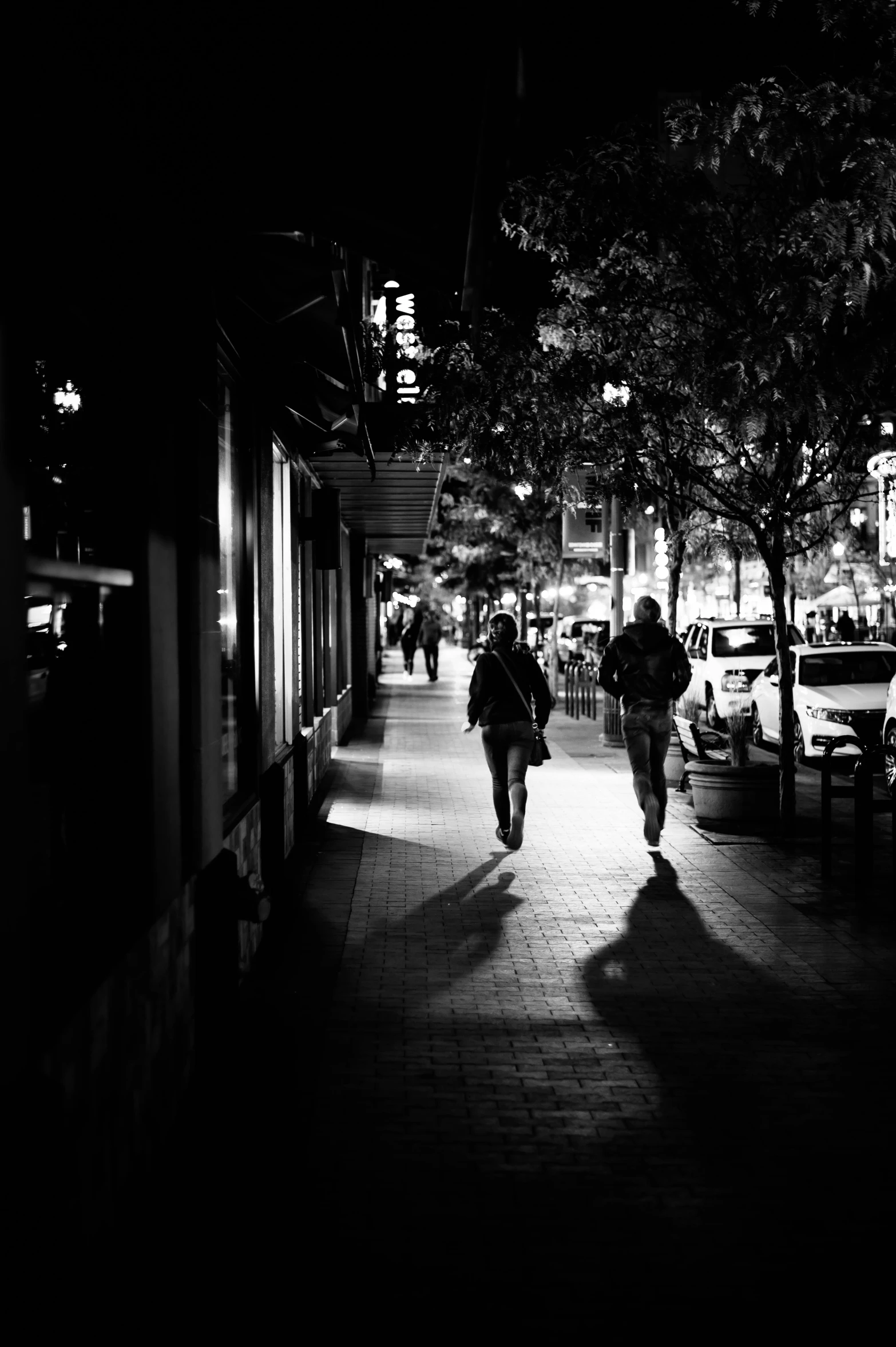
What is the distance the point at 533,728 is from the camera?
11945 mm

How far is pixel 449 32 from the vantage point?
4.28 metres

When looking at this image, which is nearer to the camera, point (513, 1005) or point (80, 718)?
point (80, 718)

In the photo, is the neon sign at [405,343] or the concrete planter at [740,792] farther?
the neon sign at [405,343]

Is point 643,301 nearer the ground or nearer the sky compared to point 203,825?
nearer the sky

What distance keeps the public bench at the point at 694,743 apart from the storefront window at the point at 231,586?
639 cm

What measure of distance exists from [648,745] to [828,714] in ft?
24.9

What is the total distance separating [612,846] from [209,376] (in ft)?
24.6

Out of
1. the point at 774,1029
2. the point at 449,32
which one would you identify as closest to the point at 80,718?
the point at 449,32

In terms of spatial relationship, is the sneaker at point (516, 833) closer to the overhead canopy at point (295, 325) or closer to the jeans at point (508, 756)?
the jeans at point (508, 756)

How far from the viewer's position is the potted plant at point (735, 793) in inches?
507

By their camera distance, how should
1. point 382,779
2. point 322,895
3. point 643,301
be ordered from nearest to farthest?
point 322,895 → point 643,301 → point 382,779

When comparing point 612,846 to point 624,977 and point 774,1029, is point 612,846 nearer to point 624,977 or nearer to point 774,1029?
point 624,977

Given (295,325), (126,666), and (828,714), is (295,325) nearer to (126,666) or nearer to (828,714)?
(126,666)

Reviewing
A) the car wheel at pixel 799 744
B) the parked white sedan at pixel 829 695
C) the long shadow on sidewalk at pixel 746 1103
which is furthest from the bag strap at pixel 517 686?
the car wheel at pixel 799 744
